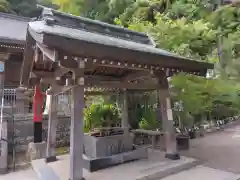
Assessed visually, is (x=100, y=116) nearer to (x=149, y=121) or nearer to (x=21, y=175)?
(x=149, y=121)

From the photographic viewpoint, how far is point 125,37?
21.4 ft

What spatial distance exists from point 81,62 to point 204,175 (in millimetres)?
3704

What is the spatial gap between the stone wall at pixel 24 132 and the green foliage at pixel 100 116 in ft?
3.04

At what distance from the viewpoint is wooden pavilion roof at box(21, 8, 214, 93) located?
12.3 ft

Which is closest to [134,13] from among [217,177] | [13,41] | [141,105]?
[141,105]

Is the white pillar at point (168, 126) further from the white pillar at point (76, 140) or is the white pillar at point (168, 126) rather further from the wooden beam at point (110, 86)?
the white pillar at point (76, 140)

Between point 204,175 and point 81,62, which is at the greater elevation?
point 81,62

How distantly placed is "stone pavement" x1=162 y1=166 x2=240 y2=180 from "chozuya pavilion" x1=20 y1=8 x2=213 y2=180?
2.45ft

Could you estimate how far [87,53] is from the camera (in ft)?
12.8

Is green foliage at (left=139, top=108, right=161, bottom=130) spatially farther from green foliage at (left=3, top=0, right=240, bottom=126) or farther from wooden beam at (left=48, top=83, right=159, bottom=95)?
wooden beam at (left=48, top=83, right=159, bottom=95)

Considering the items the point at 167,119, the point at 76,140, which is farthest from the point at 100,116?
the point at 76,140

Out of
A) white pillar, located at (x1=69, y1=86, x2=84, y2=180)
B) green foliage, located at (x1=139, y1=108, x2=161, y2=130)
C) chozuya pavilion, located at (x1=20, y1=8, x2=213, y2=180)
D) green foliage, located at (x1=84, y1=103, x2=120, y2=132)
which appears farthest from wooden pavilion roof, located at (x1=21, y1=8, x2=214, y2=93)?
green foliage, located at (x1=139, y1=108, x2=161, y2=130)

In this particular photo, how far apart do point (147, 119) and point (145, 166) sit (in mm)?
4235

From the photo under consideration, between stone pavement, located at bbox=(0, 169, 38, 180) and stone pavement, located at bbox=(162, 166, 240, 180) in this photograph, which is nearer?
stone pavement, located at bbox=(162, 166, 240, 180)
